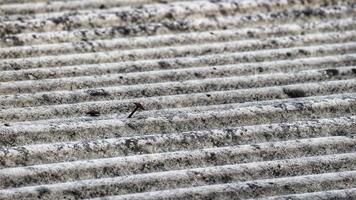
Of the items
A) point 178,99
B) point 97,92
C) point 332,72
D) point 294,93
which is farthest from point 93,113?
point 332,72

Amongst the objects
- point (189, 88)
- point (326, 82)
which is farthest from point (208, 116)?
point (326, 82)

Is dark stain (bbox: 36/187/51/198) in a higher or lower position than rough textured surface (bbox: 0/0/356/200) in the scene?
lower

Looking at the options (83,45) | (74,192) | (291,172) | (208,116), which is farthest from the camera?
(83,45)

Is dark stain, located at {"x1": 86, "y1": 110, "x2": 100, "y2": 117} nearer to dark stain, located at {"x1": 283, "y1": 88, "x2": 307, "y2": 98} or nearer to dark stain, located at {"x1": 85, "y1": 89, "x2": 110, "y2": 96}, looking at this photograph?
dark stain, located at {"x1": 85, "y1": 89, "x2": 110, "y2": 96}

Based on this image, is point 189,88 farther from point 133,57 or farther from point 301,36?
point 301,36

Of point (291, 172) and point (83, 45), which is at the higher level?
point (83, 45)

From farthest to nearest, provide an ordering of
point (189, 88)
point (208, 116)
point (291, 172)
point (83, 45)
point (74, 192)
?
point (83, 45), point (189, 88), point (208, 116), point (291, 172), point (74, 192)

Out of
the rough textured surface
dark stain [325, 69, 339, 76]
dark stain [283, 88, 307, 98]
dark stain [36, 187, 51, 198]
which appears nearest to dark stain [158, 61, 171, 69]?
the rough textured surface

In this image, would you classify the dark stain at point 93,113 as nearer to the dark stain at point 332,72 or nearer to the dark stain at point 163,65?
the dark stain at point 163,65
